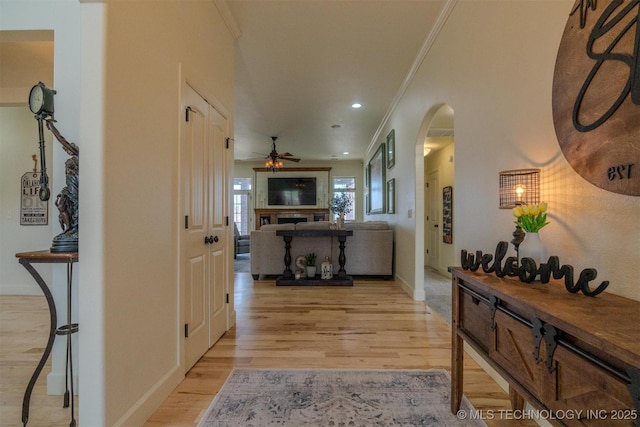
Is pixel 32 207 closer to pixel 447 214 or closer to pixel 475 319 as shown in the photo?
pixel 475 319

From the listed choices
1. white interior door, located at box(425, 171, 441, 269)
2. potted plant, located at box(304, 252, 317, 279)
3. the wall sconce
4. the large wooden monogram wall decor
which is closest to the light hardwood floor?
potted plant, located at box(304, 252, 317, 279)

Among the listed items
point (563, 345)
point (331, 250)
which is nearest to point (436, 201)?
point (331, 250)

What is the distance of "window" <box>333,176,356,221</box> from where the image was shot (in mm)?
9539

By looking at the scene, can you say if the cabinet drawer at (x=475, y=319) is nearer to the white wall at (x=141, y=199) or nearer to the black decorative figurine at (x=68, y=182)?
the white wall at (x=141, y=199)

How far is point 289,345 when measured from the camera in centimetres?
244

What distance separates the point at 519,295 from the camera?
1018 mm

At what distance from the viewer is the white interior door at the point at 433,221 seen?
6.32 metres

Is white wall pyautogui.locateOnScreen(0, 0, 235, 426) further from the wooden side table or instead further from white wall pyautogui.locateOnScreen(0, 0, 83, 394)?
the wooden side table

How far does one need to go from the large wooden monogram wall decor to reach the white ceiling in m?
1.72

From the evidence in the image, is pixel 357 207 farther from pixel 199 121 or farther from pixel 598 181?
pixel 598 181

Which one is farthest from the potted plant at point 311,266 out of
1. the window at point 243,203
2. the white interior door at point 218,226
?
the window at point 243,203

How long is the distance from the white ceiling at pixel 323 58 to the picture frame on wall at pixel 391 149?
1.56 ft

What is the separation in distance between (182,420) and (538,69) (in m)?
2.62

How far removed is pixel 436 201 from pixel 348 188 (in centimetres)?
355
